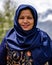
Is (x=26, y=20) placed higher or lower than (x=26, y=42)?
higher

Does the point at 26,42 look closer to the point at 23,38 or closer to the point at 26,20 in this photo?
the point at 23,38

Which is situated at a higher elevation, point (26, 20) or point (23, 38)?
point (26, 20)

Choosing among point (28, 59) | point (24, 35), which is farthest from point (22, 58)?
point (24, 35)

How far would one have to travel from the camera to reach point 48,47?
2.08 m

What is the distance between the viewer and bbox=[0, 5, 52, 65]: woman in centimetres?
202

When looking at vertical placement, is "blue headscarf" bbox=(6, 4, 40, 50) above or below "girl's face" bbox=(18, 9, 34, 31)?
below

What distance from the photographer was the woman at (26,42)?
2.02m

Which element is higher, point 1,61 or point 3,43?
point 3,43

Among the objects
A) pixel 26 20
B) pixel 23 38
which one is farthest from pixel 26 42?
pixel 26 20

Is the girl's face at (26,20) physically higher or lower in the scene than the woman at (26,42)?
higher

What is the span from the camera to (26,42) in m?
2.02

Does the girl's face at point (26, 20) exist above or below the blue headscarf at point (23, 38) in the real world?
above

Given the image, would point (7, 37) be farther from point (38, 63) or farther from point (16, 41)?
point (38, 63)

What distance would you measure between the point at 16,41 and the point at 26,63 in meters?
0.18
